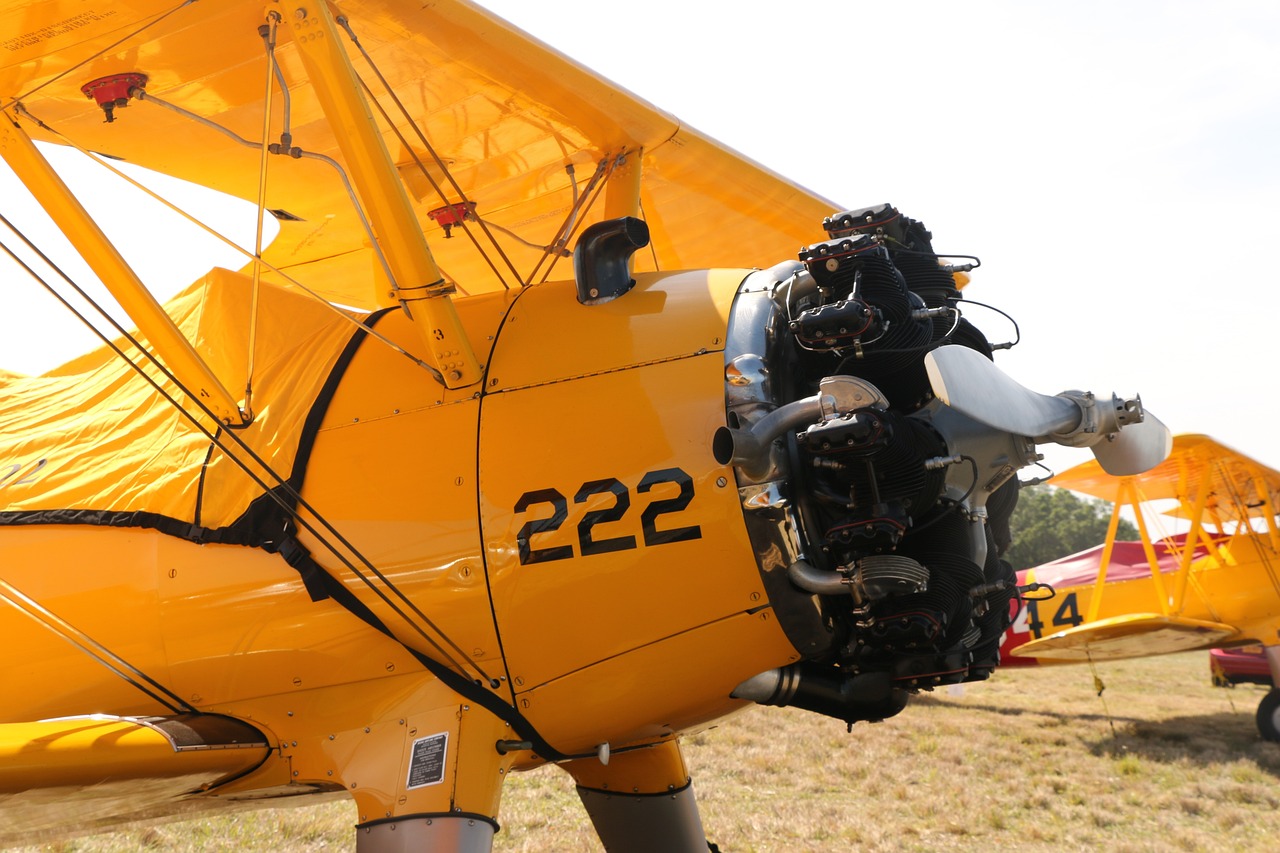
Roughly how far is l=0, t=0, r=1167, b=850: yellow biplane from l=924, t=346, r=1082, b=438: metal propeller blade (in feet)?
0.04

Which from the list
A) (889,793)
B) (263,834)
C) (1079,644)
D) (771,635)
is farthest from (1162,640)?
(771,635)

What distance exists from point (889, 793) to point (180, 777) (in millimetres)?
6586

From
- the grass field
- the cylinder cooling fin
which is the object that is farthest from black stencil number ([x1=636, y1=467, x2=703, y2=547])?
the grass field

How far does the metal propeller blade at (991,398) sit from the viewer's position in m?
2.97

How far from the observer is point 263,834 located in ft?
22.2

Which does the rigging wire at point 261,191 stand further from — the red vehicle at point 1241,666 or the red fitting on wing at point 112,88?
the red vehicle at point 1241,666

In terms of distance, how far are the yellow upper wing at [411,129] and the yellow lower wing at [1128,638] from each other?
7.99 meters

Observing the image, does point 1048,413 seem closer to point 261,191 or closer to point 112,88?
point 261,191

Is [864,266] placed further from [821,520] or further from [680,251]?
[680,251]

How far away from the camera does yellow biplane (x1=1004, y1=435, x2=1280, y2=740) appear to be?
1232 cm

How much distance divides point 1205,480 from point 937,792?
6216 mm

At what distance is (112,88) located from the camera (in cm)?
402

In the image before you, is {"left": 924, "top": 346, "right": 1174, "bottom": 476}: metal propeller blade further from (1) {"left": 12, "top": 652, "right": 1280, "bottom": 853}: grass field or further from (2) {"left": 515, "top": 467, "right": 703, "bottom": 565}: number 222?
(1) {"left": 12, "top": 652, "right": 1280, "bottom": 853}: grass field

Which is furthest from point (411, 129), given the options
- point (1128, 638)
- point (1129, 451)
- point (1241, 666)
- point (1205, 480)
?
point (1241, 666)
